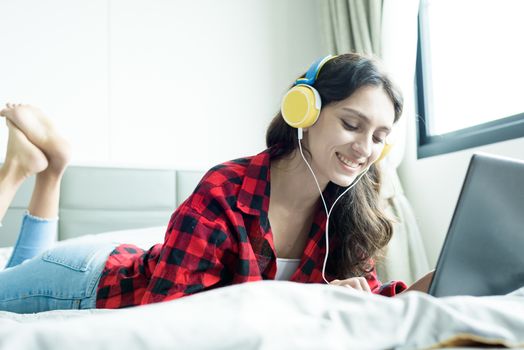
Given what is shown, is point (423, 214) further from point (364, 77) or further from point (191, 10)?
point (191, 10)

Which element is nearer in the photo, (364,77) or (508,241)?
(508,241)

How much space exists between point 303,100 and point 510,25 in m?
1.30

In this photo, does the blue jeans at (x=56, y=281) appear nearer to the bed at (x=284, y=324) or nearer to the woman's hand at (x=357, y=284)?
the woman's hand at (x=357, y=284)

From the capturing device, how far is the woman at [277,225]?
1.08 meters

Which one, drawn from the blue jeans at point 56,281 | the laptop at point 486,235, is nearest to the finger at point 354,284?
the laptop at point 486,235

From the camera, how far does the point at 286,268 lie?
127 centimetres

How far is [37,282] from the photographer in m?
1.23

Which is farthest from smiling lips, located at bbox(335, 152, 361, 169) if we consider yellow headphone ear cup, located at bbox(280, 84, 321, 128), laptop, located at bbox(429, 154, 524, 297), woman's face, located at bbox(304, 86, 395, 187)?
laptop, located at bbox(429, 154, 524, 297)

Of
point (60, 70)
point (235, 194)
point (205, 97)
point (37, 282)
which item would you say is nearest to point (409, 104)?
point (205, 97)

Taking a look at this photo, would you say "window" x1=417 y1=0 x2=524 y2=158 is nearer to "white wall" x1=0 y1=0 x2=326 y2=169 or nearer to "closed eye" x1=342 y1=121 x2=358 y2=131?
"white wall" x1=0 y1=0 x2=326 y2=169

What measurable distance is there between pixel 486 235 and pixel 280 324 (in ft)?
1.53

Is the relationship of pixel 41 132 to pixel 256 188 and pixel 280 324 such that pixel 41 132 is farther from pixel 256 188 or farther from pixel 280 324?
pixel 280 324

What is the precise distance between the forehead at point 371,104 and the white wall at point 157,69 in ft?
4.07

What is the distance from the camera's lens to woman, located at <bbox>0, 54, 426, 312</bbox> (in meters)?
1.08
